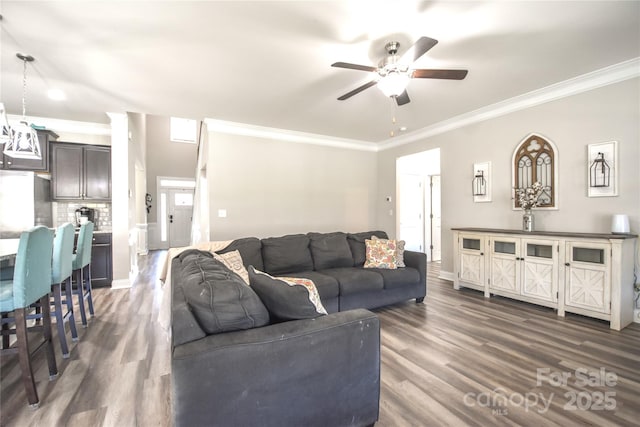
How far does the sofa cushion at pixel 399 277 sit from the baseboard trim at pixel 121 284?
3829mm

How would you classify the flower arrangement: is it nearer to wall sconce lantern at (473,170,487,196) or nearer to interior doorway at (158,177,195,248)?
wall sconce lantern at (473,170,487,196)

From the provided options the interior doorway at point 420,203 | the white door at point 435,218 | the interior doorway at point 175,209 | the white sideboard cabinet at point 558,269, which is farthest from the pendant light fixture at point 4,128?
the white door at point 435,218

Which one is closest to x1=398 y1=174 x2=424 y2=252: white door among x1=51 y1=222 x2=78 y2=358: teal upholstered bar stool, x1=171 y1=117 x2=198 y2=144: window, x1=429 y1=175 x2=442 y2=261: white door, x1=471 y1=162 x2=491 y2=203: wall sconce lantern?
x1=429 y1=175 x2=442 y2=261: white door

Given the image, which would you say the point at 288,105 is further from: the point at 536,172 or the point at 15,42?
the point at 536,172

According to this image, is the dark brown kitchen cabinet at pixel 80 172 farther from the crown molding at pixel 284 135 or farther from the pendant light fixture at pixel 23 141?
the crown molding at pixel 284 135

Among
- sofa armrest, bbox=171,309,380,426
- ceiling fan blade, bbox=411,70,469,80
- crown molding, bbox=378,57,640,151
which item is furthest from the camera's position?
crown molding, bbox=378,57,640,151

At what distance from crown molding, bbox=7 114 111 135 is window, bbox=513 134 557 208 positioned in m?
6.41

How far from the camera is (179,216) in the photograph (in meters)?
8.77

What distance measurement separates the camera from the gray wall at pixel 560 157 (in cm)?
291

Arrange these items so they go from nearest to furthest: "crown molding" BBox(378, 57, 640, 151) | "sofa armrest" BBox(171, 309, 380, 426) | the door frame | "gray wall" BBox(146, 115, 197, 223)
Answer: "sofa armrest" BBox(171, 309, 380, 426) < "crown molding" BBox(378, 57, 640, 151) < "gray wall" BBox(146, 115, 197, 223) < the door frame

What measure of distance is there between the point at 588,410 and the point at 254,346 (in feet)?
6.83

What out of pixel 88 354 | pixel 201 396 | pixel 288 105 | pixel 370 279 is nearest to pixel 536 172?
pixel 370 279

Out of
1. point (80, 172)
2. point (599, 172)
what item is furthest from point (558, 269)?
point (80, 172)

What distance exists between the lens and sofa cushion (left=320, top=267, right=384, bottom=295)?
3.04 metres
